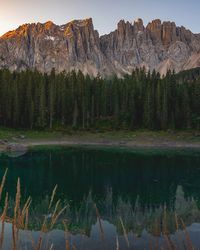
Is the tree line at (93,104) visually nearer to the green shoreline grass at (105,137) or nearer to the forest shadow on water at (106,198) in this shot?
the green shoreline grass at (105,137)

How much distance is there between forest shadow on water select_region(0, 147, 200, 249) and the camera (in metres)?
15.6

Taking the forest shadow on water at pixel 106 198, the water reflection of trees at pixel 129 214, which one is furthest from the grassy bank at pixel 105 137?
the water reflection of trees at pixel 129 214

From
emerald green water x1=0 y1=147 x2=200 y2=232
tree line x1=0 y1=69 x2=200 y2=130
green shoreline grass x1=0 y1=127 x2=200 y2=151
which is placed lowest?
emerald green water x1=0 y1=147 x2=200 y2=232

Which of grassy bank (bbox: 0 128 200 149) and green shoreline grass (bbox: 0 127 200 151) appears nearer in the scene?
green shoreline grass (bbox: 0 127 200 151)

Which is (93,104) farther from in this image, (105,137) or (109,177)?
(109,177)

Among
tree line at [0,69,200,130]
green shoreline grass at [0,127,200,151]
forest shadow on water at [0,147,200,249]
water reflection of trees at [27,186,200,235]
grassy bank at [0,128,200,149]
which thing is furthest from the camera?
tree line at [0,69,200,130]

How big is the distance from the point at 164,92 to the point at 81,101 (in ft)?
82.6

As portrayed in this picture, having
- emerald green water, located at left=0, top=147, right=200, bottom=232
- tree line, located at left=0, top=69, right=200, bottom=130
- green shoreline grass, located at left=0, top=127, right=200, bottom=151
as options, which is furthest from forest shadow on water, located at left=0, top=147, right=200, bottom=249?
tree line, located at left=0, top=69, right=200, bottom=130

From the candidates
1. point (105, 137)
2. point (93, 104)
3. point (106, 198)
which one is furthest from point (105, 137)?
point (106, 198)

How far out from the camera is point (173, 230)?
18125 mm

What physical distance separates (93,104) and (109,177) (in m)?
61.9

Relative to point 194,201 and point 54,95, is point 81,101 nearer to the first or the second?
point 54,95

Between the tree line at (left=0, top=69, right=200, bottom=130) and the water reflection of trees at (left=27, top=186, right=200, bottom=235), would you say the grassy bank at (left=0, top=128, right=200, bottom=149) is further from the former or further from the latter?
the water reflection of trees at (left=27, top=186, right=200, bottom=235)

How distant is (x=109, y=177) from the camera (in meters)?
39.9
